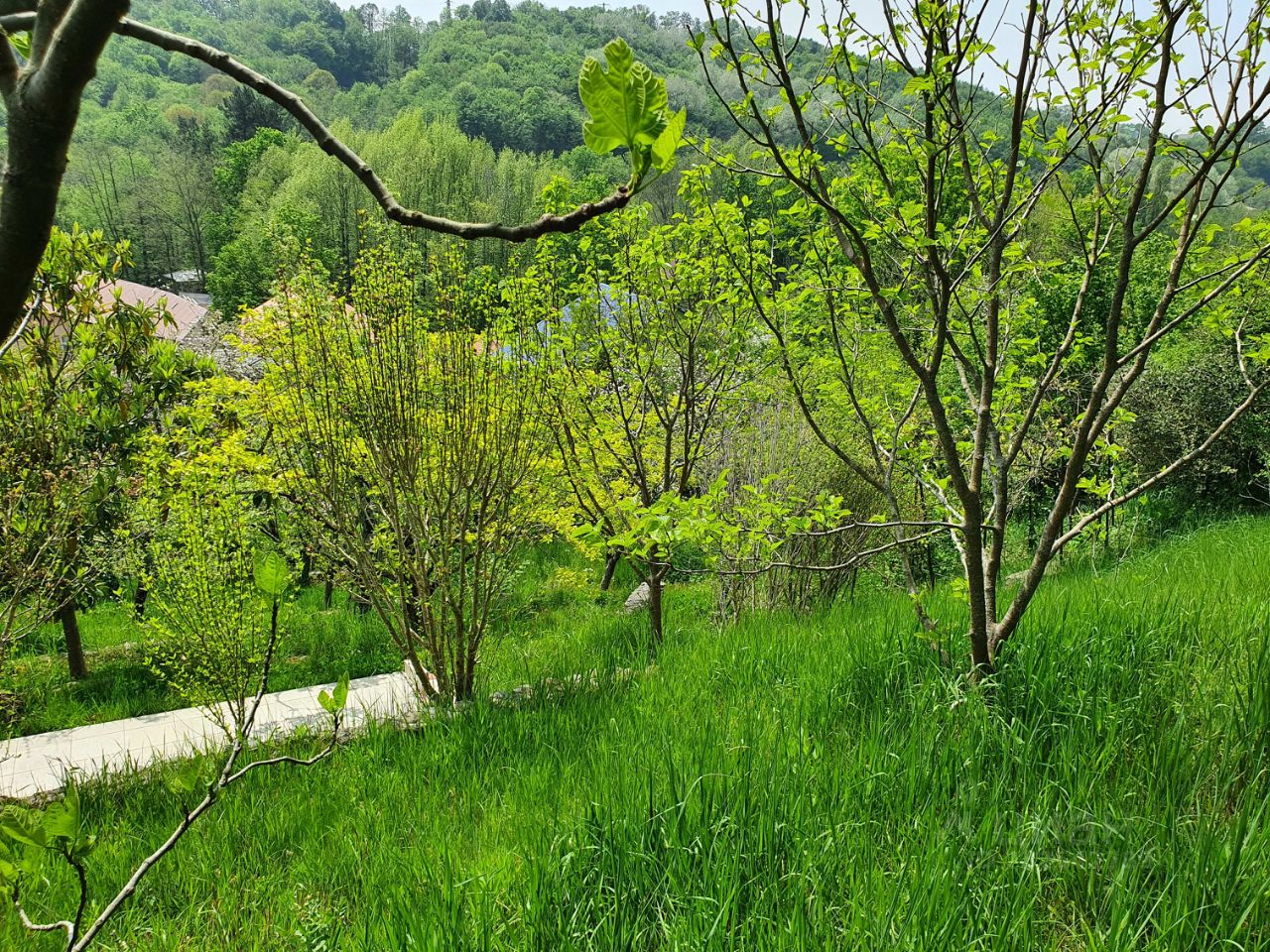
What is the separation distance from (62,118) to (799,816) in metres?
2.27

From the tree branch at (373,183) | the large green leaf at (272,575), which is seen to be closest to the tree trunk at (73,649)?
the large green leaf at (272,575)

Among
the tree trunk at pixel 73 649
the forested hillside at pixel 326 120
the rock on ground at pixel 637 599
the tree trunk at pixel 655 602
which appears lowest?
the rock on ground at pixel 637 599

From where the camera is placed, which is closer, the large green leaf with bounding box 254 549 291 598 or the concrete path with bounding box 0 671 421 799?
the large green leaf with bounding box 254 549 291 598

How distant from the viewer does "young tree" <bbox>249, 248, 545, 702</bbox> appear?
4.46 metres

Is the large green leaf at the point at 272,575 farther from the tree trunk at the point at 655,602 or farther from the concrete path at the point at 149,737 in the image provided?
the tree trunk at the point at 655,602

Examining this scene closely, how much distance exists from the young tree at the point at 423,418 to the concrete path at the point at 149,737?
798 mm

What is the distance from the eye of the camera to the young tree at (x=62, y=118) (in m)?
0.43

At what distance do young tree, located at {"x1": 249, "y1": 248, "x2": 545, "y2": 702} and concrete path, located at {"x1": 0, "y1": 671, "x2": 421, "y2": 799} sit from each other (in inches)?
31.4

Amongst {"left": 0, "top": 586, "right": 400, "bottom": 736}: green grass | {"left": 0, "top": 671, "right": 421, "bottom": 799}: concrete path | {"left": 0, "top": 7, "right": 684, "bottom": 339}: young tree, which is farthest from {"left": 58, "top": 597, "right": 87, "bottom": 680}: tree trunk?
{"left": 0, "top": 7, "right": 684, "bottom": 339}: young tree

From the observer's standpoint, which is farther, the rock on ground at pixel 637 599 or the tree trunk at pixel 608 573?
the tree trunk at pixel 608 573

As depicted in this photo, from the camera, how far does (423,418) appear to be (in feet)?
15.0

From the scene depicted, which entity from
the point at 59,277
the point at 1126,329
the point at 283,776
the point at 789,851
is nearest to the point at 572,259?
the point at 59,277

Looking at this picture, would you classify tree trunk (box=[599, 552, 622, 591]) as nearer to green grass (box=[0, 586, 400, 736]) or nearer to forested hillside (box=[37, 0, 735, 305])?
green grass (box=[0, 586, 400, 736])

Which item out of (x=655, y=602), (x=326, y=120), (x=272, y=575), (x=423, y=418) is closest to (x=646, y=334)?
(x=423, y=418)
